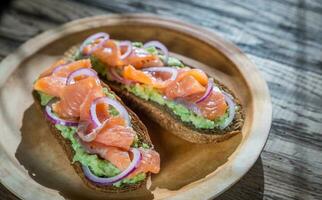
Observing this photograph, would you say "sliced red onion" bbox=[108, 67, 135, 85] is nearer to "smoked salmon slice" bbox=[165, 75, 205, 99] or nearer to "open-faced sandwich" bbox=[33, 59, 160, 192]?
"open-faced sandwich" bbox=[33, 59, 160, 192]

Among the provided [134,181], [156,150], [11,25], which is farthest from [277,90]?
[11,25]

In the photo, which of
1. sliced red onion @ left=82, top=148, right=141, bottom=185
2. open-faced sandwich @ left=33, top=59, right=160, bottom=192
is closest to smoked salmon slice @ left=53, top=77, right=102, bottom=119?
open-faced sandwich @ left=33, top=59, right=160, bottom=192

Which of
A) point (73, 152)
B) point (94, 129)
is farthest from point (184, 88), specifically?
point (73, 152)

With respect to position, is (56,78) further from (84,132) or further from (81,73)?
(84,132)

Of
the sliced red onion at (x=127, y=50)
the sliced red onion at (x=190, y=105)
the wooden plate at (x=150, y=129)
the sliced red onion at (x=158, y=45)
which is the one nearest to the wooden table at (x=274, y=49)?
the wooden plate at (x=150, y=129)

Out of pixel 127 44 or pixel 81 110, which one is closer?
pixel 81 110

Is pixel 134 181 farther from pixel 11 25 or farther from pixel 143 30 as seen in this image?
pixel 11 25
